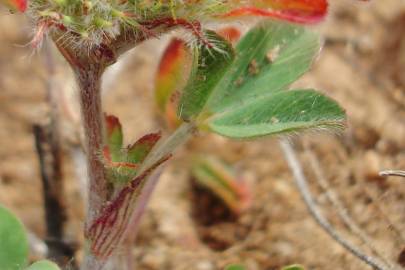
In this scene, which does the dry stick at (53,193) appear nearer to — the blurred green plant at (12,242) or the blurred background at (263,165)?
the blurred background at (263,165)

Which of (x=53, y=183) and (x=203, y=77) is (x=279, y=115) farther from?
(x=53, y=183)

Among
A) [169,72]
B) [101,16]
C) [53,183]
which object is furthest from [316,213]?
[101,16]

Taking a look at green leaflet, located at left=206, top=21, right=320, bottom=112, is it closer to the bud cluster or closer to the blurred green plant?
the bud cluster

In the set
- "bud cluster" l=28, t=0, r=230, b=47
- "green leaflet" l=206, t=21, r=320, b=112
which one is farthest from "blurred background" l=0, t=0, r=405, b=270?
"bud cluster" l=28, t=0, r=230, b=47

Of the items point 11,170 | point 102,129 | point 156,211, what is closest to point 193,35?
point 102,129

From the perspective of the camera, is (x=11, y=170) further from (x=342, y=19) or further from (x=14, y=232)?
(x=342, y=19)

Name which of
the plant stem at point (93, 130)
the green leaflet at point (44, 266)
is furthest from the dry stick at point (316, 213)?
the green leaflet at point (44, 266)

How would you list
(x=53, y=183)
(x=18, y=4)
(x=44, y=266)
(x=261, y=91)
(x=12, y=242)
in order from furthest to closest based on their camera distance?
(x=53, y=183)
(x=261, y=91)
(x=12, y=242)
(x=44, y=266)
(x=18, y=4)
